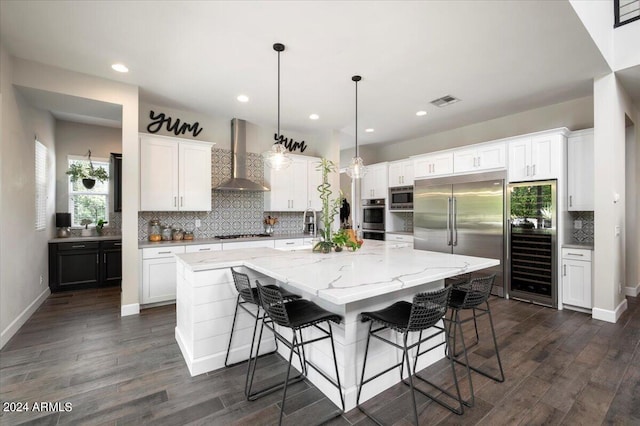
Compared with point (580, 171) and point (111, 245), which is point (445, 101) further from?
point (111, 245)

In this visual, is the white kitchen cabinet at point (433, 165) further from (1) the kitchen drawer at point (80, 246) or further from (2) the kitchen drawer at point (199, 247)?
(1) the kitchen drawer at point (80, 246)

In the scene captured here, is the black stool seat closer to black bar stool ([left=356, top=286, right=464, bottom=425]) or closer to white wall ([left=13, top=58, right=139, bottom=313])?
black bar stool ([left=356, top=286, right=464, bottom=425])

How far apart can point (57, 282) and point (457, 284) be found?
5762mm

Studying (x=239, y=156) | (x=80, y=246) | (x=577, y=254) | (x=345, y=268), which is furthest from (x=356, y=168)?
(x=80, y=246)

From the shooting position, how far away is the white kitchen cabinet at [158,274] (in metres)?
3.90

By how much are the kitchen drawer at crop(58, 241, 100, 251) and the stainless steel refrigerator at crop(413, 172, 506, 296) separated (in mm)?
5571

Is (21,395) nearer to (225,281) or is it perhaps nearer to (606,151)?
(225,281)

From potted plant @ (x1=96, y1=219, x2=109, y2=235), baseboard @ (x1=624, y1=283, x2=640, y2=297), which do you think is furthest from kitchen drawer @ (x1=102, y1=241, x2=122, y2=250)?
baseboard @ (x1=624, y1=283, x2=640, y2=297)

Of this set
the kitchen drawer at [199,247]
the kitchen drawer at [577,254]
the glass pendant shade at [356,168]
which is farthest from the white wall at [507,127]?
the kitchen drawer at [199,247]

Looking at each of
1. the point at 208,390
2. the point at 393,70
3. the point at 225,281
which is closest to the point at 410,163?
the point at 393,70

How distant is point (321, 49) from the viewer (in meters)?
2.90

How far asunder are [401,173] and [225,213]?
346cm

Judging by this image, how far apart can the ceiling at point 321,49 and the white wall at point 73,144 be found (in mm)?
2174

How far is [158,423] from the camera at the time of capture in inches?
71.3
